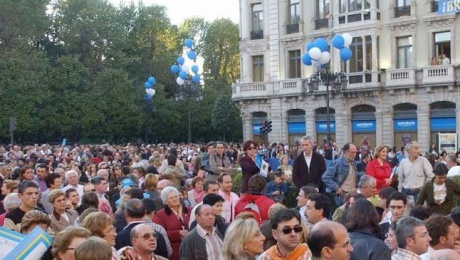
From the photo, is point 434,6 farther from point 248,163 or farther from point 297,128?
point 248,163

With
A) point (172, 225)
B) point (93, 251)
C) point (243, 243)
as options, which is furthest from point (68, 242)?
point (172, 225)

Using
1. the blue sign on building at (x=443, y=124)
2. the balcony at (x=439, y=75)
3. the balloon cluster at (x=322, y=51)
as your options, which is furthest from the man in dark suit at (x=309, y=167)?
the blue sign on building at (x=443, y=124)

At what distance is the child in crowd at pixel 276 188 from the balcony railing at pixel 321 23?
90.1 feet

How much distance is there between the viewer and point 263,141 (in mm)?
42750

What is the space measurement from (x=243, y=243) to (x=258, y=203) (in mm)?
2906

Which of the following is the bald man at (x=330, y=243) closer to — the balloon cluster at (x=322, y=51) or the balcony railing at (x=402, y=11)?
the balloon cluster at (x=322, y=51)

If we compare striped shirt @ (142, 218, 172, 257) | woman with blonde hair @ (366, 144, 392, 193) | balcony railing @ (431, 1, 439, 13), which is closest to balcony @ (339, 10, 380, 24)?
balcony railing @ (431, 1, 439, 13)

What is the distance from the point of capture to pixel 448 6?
34.8 meters

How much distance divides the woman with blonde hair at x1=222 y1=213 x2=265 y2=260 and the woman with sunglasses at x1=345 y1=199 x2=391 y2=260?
32.4 inches

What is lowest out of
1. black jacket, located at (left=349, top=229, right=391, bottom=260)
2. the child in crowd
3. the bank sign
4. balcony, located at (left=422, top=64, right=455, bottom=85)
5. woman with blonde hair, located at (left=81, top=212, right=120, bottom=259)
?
the child in crowd

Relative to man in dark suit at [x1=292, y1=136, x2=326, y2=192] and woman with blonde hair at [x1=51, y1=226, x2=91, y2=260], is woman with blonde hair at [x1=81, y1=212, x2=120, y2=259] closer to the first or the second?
woman with blonde hair at [x1=51, y1=226, x2=91, y2=260]

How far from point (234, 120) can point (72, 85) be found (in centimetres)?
1556

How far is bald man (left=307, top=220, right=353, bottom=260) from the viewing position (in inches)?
172

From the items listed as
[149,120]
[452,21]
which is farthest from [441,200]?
[149,120]
